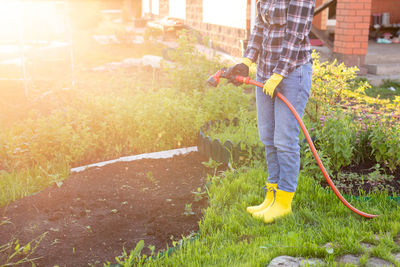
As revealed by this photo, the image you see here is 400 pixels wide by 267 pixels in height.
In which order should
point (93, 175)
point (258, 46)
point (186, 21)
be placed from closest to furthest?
point (258, 46), point (93, 175), point (186, 21)

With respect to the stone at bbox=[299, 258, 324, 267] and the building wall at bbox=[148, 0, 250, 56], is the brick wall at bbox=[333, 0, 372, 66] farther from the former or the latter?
the stone at bbox=[299, 258, 324, 267]

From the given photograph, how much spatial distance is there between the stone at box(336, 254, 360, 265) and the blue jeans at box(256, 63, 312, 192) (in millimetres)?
646

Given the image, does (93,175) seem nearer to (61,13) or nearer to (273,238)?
(273,238)

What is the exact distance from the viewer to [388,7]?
15.1 meters

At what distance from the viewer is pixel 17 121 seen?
5.70m

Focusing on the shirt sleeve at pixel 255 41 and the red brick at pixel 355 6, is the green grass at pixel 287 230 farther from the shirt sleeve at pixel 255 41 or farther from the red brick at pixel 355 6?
the red brick at pixel 355 6

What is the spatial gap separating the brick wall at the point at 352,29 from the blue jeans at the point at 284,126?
5.73 metres

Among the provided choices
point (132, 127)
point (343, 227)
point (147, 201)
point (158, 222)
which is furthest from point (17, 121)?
point (343, 227)

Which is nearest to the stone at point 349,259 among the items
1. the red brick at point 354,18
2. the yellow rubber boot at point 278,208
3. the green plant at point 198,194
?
the yellow rubber boot at point 278,208

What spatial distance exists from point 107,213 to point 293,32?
197 cm

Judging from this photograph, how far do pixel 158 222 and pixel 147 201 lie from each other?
0.40m

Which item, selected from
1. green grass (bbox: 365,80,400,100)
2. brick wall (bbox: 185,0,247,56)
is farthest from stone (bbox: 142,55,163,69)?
green grass (bbox: 365,80,400,100)

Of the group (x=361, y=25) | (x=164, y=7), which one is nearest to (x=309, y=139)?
(x=361, y=25)

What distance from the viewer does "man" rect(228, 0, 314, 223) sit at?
2738mm
